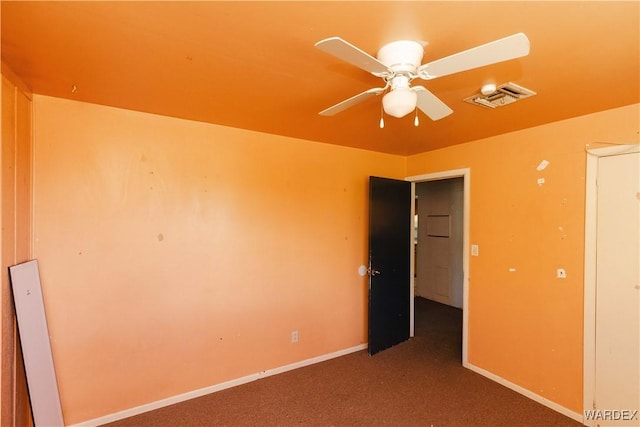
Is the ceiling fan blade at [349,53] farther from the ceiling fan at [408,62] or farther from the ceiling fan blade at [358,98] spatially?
the ceiling fan blade at [358,98]

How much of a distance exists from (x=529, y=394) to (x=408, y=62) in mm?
2975

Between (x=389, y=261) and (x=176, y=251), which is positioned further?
(x=389, y=261)

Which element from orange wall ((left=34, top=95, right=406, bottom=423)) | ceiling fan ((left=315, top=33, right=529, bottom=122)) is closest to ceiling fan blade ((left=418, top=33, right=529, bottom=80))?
ceiling fan ((left=315, top=33, right=529, bottom=122))

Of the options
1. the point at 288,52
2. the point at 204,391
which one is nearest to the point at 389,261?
the point at 204,391

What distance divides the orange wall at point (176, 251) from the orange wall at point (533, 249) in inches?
56.7

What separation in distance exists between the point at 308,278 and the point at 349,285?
0.57 m

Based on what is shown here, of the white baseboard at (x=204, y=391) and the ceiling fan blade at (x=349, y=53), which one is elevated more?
the ceiling fan blade at (x=349, y=53)

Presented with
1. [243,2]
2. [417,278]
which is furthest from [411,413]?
[417,278]

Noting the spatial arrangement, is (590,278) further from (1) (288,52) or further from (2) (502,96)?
(1) (288,52)

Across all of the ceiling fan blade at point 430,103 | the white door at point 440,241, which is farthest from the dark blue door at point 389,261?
the white door at point 440,241

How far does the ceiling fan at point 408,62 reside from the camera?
113 cm

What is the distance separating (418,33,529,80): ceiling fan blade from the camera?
3.53 feet

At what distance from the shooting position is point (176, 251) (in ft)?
8.50

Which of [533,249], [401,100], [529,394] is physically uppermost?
[401,100]
